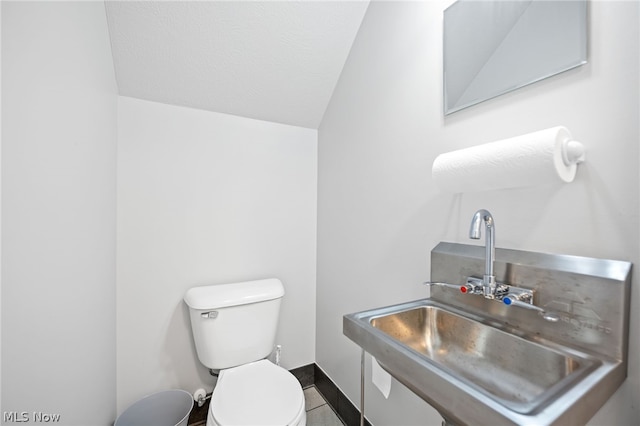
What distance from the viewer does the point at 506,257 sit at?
811mm

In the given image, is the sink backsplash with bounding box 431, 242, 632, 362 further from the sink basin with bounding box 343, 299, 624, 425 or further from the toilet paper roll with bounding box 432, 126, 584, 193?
the toilet paper roll with bounding box 432, 126, 584, 193

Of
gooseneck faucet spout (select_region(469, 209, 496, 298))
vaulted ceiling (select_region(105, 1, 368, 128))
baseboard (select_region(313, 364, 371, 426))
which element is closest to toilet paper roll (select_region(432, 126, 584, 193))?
gooseneck faucet spout (select_region(469, 209, 496, 298))

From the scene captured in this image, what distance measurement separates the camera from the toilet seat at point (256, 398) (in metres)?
1.00

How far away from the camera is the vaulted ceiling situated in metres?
1.21

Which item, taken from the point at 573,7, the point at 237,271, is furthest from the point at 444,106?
the point at 237,271

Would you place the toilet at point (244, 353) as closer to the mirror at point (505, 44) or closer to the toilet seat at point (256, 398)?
the toilet seat at point (256, 398)

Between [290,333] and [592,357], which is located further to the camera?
[290,333]

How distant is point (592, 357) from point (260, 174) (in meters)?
1.62

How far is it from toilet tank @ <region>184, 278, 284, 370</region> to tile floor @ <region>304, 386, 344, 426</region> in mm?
494

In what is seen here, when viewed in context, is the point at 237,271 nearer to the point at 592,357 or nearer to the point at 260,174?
the point at 260,174

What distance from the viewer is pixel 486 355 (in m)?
0.81

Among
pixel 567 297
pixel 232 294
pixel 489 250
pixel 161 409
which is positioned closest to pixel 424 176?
pixel 489 250

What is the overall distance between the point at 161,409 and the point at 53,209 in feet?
4.32

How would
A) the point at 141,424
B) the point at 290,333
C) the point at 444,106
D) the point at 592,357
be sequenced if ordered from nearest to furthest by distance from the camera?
the point at 592,357 → the point at 444,106 → the point at 141,424 → the point at 290,333
